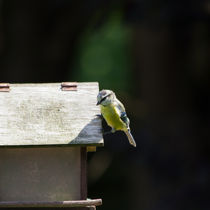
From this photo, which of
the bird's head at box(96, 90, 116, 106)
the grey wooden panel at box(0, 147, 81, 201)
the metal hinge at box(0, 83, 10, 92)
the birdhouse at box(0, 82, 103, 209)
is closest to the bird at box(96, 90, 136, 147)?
the bird's head at box(96, 90, 116, 106)

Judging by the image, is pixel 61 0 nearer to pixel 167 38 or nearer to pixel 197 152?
pixel 167 38

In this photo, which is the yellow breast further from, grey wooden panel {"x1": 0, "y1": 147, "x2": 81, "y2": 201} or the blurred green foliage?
the blurred green foliage

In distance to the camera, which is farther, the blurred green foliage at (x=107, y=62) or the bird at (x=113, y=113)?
the blurred green foliage at (x=107, y=62)

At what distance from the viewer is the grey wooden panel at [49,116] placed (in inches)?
160

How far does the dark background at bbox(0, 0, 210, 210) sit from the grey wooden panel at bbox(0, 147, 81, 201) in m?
4.56

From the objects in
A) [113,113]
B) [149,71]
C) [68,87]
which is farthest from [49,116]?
[149,71]

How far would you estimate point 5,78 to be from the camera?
1065 centimetres

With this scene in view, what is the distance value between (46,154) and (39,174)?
5.6 inches

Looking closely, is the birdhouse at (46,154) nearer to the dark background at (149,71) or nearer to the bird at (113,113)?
the bird at (113,113)

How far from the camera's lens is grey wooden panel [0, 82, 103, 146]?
13.3 ft

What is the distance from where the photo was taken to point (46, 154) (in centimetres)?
419

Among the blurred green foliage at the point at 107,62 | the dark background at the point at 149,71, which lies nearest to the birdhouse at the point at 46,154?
the dark background at the point at 149,71

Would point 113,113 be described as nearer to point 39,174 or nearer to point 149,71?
point 39,174

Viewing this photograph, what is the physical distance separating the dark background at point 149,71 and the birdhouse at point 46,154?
4.42 m
